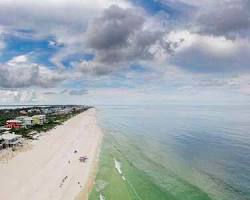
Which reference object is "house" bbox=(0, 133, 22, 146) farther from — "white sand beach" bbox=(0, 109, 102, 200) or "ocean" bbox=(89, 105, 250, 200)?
"ocean" bbox=(89, 105, 250, 200)

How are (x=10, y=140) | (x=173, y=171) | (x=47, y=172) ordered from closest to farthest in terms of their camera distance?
(x=47, y=172) < (x=173, y=171) < (x=10, y=140)

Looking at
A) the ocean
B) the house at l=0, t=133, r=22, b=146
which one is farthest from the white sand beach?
the house at l=0, t=133, r=22, b=146

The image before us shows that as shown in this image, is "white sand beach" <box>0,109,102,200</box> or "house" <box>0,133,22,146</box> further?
"house" <box>0,133,22,146</box>

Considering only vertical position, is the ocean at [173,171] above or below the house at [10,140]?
below

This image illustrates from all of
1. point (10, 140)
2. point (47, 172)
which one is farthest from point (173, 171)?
point (10, 140)

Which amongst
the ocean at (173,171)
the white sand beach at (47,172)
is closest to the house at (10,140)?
the white sand beach at (47,172)

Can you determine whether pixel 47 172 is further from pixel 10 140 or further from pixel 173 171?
pixel 10 140

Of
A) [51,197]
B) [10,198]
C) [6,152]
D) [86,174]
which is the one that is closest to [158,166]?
[86,174]

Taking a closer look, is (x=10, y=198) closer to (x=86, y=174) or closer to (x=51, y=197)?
(x=51, y=197)

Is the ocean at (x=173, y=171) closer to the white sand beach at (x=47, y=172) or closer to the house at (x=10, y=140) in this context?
the white sand beach at (x=47, y=172)
